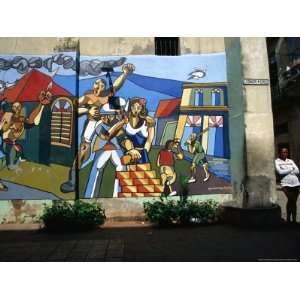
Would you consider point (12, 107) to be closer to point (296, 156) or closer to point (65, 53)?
point (65, 53)

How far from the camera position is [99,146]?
789 centimetres

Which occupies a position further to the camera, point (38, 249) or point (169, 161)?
point (169, 161)

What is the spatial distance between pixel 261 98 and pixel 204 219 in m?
2.96

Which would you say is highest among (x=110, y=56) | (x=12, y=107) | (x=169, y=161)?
(x=110, y=56)

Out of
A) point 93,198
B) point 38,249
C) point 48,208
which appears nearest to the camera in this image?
point 38,249

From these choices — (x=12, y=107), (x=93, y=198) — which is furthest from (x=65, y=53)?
(x=93, y=198)

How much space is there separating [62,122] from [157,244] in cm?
384

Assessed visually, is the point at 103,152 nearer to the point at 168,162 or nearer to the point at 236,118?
the point at 168,162

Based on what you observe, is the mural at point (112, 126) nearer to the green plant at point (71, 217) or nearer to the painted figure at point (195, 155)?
the painted figure at point (195, 155)

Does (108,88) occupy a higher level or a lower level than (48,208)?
higher

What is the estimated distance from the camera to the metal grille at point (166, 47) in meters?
8.40

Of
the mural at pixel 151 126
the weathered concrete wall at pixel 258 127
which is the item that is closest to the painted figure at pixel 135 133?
the mural at pixel 151 126

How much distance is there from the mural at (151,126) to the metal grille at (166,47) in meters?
0.35

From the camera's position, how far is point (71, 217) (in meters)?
6.99
